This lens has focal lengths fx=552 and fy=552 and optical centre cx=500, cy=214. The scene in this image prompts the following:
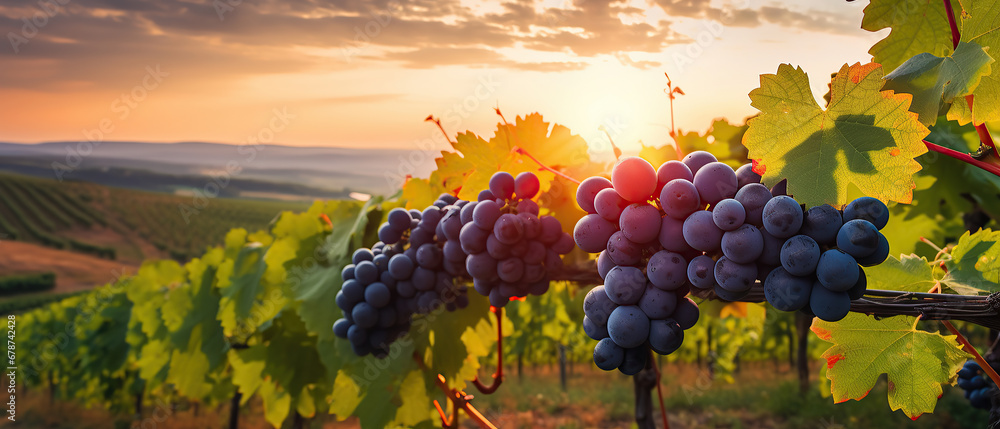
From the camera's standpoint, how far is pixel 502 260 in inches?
56.4

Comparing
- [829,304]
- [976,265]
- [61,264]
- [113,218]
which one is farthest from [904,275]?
[113,218]

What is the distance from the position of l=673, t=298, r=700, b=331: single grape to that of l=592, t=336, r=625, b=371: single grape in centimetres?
12

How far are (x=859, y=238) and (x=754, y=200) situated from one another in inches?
6.2

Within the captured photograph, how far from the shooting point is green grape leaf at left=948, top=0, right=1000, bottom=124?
101 centimetres

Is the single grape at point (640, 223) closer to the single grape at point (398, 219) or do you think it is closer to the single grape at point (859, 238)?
the single grape at point (859, 238)

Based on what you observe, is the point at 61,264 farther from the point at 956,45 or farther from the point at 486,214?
the point at 956,45

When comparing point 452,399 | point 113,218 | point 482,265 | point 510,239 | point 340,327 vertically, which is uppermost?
point 510,239

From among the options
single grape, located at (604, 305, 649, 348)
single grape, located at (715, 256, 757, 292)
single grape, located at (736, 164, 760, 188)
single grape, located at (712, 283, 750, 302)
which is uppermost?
single grape, located at (736, 164, 760, 188)

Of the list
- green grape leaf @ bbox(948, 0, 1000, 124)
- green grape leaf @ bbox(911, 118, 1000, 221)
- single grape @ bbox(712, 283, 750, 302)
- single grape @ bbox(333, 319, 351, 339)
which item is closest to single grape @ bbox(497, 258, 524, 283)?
single grape @ bbox(712, 283, 750, 302)

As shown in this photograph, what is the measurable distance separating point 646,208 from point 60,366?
19.9 m

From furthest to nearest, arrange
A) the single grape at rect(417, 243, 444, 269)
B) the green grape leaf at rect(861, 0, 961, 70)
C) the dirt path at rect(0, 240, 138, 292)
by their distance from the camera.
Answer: the dirt path at rect(0, 240, 138, 292) < the single grape at rect(417, 243, 444, 269) < the green grape leaf at rect(861, 0, 961, 70)

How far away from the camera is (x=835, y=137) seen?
920 millimetres

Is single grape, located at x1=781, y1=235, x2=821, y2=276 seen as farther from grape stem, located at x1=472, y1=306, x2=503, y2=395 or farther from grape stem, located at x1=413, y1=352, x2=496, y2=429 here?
grape stem, located at x1=413, y1=352, x2=496, y2=429

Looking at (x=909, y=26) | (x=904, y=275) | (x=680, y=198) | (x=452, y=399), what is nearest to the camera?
(x=680, y=198)
